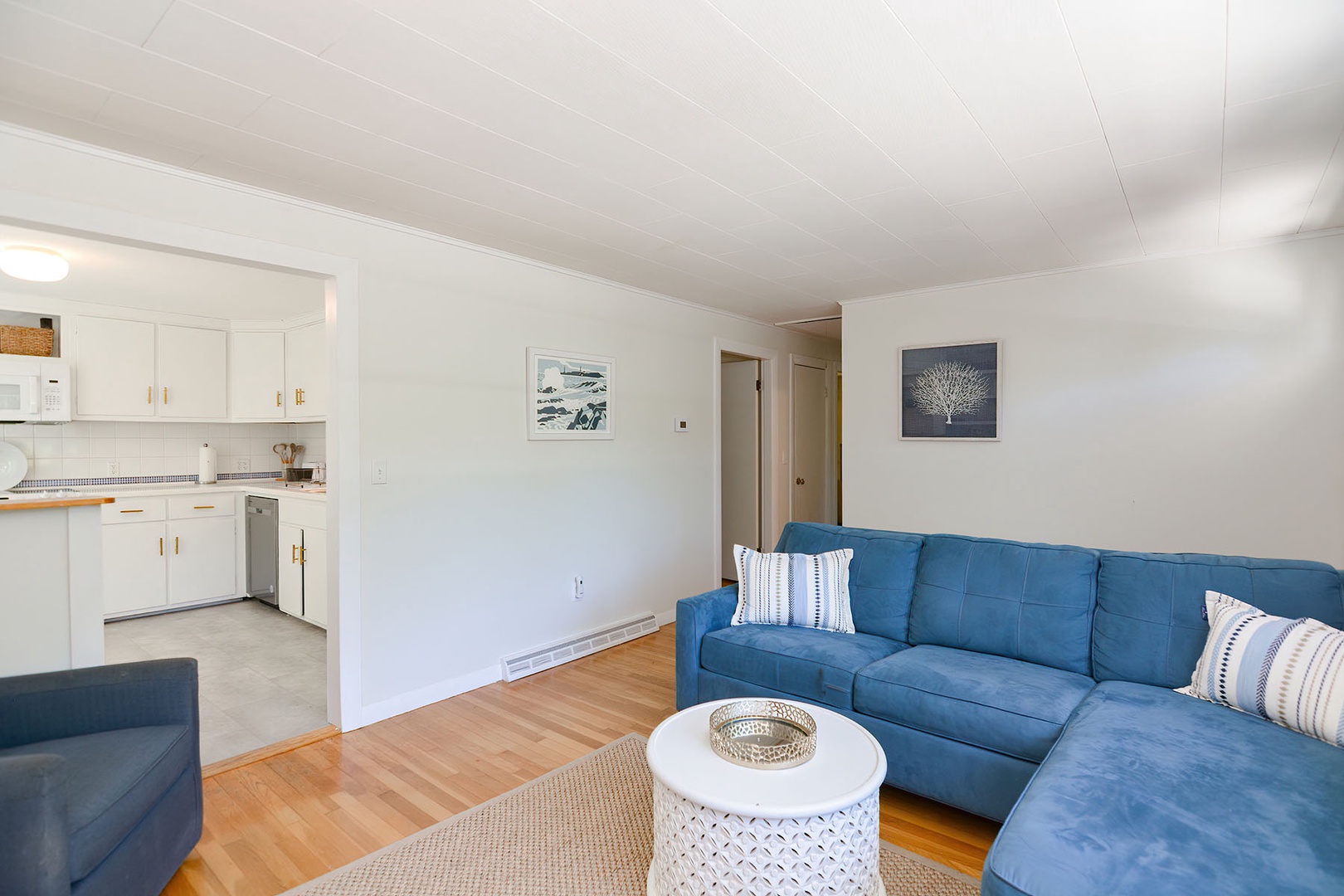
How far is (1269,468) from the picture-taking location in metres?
3.46

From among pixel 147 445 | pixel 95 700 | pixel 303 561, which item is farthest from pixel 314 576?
pixel 95 700

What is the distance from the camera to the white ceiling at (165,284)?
3453mm

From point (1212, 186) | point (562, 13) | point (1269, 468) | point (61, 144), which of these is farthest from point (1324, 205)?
point (61, 144)

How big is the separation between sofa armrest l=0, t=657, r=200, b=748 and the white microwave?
364 cm

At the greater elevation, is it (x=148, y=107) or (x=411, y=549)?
(x=148, y=107)

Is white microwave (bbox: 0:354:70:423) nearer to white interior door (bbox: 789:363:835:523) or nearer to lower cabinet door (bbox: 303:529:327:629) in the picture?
lower cabinet door (bbox: 303:529:327:629)

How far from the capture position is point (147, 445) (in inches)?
209

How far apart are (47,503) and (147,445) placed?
3534mm

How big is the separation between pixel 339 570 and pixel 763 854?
220cm

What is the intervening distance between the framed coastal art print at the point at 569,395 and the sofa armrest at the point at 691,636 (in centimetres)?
143

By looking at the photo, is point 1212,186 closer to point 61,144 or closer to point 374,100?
point 374,100

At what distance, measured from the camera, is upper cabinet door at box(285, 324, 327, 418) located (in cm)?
500

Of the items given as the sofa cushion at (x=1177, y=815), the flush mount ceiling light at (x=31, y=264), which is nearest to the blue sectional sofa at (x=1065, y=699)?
the sofa cushion at (x=1177, y=815)

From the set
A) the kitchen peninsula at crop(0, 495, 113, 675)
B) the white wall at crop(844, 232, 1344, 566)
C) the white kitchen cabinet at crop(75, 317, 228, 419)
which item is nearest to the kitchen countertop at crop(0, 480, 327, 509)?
the white kitchen cabinet at crop(75, 317, 228, 419)
